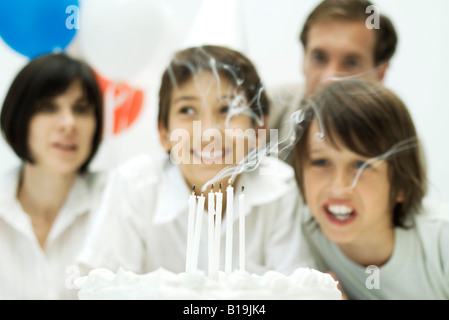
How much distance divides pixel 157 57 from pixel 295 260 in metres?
0.57

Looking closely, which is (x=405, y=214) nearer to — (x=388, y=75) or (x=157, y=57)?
(x=388, y=75)

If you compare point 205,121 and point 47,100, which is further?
point 47,100

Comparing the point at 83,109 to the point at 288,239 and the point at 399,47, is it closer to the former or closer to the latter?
the point at 288,239

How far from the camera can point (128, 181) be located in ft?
3.52

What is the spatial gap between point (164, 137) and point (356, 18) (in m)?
0.50

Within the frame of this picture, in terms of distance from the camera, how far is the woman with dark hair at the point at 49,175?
1.12m

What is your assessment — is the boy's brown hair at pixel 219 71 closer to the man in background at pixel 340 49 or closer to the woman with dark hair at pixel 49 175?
the man in background at pixel 340 49

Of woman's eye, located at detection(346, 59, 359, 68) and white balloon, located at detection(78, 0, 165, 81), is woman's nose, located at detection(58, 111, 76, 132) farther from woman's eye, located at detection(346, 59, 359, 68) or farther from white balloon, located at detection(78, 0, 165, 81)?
woman's eye, located at detection(346, 59, 359, 68)

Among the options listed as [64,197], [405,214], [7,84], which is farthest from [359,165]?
[7,84]

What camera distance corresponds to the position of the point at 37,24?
1.12m
